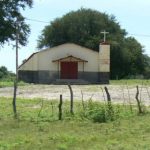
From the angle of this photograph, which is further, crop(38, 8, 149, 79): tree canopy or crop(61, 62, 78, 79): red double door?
crop(38, 8, 149, 79): tree canopy

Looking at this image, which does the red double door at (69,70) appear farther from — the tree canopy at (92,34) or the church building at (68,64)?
the tree canopy at (92,34)

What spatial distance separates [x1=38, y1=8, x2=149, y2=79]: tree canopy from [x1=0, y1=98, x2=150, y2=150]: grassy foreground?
57.2 meters

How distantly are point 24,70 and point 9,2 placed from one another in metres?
43.0

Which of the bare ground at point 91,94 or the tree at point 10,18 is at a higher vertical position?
the tree at point 10,18

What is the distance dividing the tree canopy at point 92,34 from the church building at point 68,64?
1420 centimetres

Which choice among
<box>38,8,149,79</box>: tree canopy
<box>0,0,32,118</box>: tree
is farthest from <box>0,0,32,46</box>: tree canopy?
<box>38,8,149,79</box>: tree canopy

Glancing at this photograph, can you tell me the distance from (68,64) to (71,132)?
4693cm

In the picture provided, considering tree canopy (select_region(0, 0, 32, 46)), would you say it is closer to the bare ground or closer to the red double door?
the bare ground

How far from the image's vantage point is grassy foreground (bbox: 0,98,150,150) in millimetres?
12284

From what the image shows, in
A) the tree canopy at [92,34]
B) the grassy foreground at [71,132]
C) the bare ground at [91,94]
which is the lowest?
the grassy foreground at [71,132]

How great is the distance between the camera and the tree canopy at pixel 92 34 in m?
77.4

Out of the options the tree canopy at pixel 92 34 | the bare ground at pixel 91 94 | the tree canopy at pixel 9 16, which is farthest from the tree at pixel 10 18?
the tree canopy at pixel 92 34

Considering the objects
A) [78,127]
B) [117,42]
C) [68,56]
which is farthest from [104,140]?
[117,42]

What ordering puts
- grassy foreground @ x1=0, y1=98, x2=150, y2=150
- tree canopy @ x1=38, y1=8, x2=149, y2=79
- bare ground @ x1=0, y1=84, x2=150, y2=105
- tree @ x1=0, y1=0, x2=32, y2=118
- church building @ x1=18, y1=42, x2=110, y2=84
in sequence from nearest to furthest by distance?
grassy foreground @ x1=0, y1=98, x2=150, y2=150 < tree @ x1=0, y1=0, x2=32, y2=118 < bare ground @ x1=0, y1=84, x2=150, y2=105 < church building @ x1=18, y1=42, x2=110, y2=84 < tree canopy @ x1=38, y1=8, x2=149, y2=79
